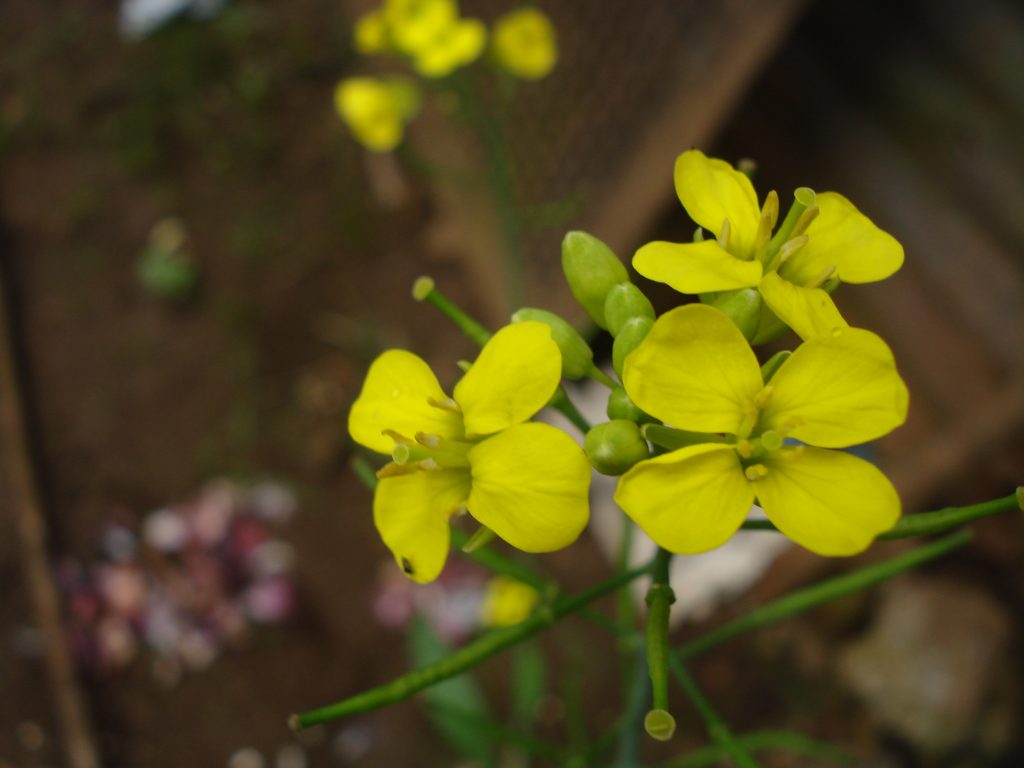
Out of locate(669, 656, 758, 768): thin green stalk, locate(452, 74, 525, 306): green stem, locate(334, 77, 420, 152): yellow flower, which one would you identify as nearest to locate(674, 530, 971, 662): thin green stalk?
locate(669, 656, 758, 768): thin green stalk

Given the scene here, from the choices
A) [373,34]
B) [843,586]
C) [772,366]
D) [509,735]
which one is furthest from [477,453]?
[373,34]

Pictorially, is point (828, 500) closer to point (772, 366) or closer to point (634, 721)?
point (772, 366)

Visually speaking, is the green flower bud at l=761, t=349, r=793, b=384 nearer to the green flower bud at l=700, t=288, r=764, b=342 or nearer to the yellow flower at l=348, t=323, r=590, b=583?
the green flower bud at l=700, t=288, r=764, b=342

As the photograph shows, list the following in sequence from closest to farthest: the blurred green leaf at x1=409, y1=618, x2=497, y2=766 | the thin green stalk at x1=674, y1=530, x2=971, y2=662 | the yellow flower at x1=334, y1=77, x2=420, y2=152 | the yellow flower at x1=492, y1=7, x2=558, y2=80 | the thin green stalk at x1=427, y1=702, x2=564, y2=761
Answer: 1. the thin green stalk at x1=674, y1=530, x2=971, y2=662
2. the thin green stalk at x1=427, y1=702, x2=564, y2=761
3. the blurred green leaf at x1=409, y1=618, x2=497, y2=766
4. the yellow flower at x1=492, y1=7, x2=558, y2=80
5. the yellow flower at x1=334, y1=77, x2=420, y2=152

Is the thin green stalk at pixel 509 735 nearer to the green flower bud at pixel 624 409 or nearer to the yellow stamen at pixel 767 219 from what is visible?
the green flower bud at pixel 624 409

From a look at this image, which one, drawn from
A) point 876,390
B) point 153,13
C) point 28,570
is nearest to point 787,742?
point 876,390

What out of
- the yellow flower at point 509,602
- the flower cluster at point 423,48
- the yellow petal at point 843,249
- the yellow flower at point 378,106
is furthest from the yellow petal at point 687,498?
the yellow flower at point 378,106
